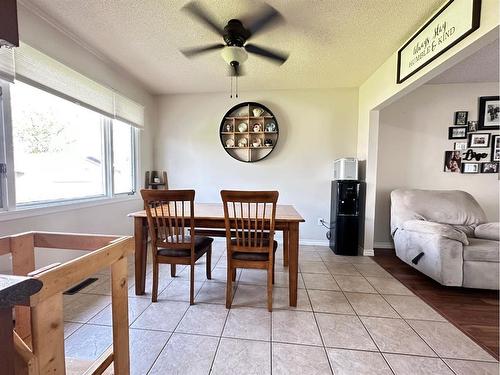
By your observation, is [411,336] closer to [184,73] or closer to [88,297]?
[88,297]

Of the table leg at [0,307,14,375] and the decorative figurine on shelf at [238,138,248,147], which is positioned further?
the decorative figurine on shelf at [238,138,248,147]

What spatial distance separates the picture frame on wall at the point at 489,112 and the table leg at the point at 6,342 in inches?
186

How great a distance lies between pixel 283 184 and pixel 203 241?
6.37ft

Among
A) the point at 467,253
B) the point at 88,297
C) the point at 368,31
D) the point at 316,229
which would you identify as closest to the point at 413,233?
the point at 467,253

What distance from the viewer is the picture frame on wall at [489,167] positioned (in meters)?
3.18

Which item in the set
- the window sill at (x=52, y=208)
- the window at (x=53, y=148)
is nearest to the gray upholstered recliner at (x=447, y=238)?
the window sill at (x=52, y=208)

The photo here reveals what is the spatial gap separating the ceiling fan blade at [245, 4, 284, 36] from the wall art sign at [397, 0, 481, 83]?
1225 millimetres

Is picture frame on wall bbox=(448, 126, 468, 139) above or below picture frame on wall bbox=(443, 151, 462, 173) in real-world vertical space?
above

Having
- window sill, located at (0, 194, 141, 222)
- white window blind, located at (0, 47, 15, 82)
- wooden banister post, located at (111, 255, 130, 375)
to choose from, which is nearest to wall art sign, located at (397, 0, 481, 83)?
wooden banister post, located at (111, 255, 130, 375)

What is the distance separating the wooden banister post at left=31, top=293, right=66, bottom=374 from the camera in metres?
0.59

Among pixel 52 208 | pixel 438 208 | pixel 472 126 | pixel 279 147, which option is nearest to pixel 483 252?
pixel 438 208

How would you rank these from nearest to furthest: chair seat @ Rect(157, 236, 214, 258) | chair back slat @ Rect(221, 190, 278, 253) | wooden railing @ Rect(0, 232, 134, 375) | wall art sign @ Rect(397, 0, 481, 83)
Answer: wooden railing @ Rect(0, 232, 134, 375), wall art sign @ Rect(397, 0, 481, 83), chair back slat @ Rect(221, 190, 278, 253), chair seat @ Rect(157, 236, 214, 258)

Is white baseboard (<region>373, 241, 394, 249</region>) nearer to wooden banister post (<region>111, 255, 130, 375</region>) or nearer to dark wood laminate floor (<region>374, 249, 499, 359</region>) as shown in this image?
dark wood laminate floor (<region>374, 249, 499, 359</region>)

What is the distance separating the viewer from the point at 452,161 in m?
3.31
